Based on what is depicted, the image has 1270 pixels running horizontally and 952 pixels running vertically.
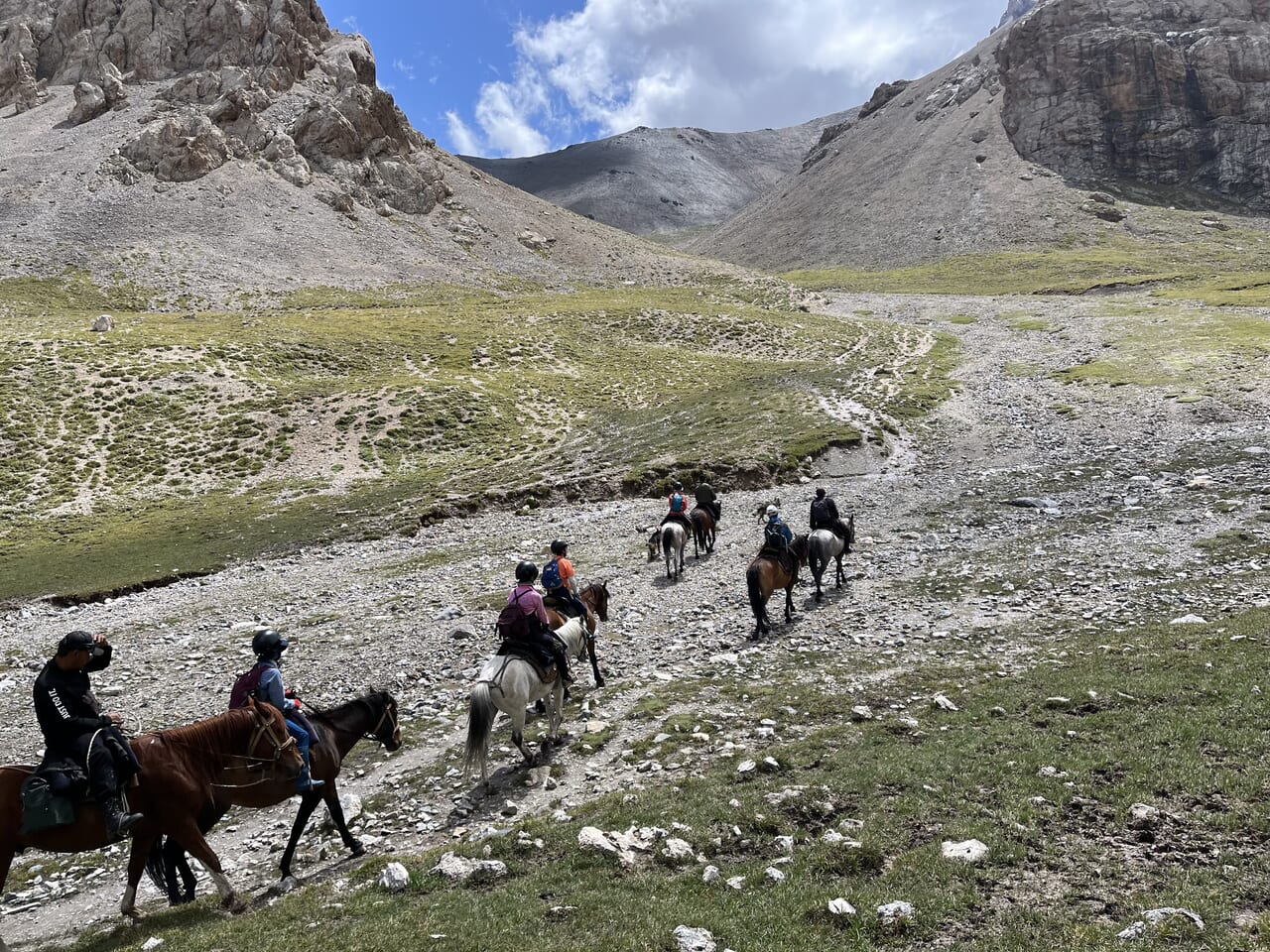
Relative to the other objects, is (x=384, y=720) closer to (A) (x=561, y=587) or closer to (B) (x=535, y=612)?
(B) (x=535, y=612)

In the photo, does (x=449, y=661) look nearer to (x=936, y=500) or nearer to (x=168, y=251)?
(x=936, y=500)

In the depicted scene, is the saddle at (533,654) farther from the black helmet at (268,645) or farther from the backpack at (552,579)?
the black helmet at (268,645)

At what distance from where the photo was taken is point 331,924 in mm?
8133

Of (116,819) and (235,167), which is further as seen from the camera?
(235,167)

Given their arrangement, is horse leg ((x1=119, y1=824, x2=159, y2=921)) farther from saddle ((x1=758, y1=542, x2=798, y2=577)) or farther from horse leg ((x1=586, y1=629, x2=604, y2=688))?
saddle ((x1=758, y1=542, x2=798, y2=577))

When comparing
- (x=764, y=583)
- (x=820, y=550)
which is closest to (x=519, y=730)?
(x=764, y=583)

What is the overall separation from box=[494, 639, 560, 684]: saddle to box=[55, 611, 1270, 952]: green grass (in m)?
3.08

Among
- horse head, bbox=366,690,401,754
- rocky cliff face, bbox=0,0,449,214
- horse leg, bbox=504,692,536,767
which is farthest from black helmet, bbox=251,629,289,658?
rocky cliff face, bbox=0,0,449,214

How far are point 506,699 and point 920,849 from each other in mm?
7163

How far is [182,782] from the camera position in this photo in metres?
9.58

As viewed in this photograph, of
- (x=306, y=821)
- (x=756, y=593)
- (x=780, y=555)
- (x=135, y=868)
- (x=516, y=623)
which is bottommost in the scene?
(x=306, y=821)

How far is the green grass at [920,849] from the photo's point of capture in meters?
6.97

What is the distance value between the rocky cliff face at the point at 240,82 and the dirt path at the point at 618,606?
128305mm

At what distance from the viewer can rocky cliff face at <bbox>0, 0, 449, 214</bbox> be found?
5423 inches
